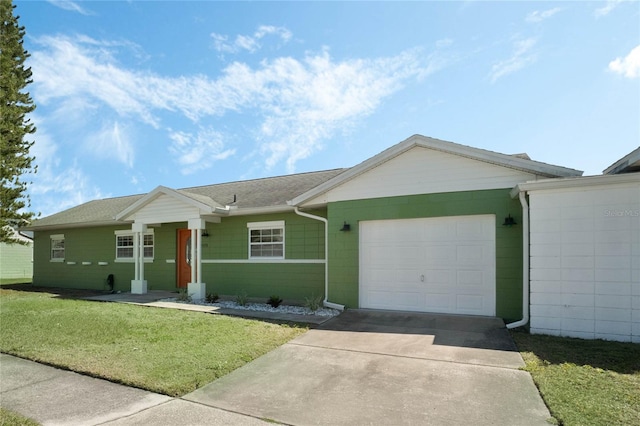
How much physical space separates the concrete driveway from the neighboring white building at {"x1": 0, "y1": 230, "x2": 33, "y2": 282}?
2748 centimetres

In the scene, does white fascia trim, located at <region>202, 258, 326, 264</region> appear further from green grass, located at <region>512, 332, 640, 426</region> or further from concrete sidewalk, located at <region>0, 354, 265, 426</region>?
concrete sidewalk, located at <region>0, 354, 265, 426</region>

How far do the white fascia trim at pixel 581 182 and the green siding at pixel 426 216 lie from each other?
106cm

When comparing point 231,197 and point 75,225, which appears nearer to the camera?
point 231,197

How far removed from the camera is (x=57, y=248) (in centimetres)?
1755

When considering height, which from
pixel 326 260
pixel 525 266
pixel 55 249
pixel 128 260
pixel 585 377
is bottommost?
pixel 585 377

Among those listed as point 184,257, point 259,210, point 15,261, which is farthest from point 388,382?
point 15,261

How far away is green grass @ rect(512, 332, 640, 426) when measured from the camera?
362 cm

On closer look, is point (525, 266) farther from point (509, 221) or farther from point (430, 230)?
point (430, 230)

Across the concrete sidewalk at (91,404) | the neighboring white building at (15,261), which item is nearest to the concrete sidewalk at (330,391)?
the concrete sidewalk at (91,404)

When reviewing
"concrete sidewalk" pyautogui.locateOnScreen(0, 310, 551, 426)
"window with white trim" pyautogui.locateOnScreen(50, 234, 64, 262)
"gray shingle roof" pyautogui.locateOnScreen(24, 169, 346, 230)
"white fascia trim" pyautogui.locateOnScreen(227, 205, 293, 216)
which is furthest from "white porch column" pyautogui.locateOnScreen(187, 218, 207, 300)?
"window with white trim" pyautogui.locateOnScreen(50, 234, 64, 262)

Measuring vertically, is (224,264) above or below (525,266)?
below

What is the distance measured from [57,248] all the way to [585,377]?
68.2ft

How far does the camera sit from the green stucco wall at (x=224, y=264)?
35.9 feet

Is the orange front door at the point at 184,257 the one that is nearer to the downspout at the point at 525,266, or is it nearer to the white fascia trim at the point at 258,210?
the white fascia trim at the point at 258,210
